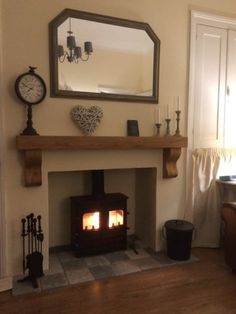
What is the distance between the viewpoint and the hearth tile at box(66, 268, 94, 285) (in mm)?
2479

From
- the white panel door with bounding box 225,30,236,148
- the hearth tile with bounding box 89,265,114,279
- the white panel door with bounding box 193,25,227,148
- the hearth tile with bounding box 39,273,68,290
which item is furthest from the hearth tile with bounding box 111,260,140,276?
the white panel door with bounding box 225,30,236,148

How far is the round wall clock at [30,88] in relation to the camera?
2.38m

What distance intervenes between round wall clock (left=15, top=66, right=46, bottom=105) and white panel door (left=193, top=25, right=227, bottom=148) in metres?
1.70

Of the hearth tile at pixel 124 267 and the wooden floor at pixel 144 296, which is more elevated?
the hearth tile at pixel 124 267

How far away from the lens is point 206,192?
10.6ft

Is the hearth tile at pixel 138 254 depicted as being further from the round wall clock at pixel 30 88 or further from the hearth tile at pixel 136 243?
the round wall clock at pixel 30 88

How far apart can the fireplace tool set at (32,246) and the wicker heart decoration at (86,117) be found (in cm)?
93

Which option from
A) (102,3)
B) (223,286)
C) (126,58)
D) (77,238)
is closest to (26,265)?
(77,238)

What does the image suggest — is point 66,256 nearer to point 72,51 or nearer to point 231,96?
point 72,51

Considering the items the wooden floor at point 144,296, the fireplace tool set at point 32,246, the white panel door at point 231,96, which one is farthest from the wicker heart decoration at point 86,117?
the white panel door at point 231,96

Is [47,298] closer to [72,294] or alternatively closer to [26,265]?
[72,294]

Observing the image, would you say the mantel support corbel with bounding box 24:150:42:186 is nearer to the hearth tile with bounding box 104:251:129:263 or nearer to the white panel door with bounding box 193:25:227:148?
the hearth tile with bounding box 104:251:129:263

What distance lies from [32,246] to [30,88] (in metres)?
1.42

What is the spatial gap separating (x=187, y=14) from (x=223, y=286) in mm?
2732
